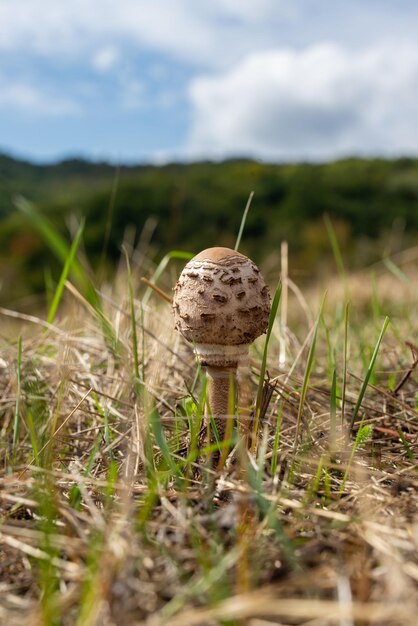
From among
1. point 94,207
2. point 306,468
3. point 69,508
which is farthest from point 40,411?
point 94,207

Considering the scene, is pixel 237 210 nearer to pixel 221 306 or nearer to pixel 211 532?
pixel 221 306

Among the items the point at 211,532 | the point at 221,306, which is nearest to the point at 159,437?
the point at 211,532

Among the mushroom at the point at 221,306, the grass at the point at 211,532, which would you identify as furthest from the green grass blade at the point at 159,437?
the mushroom at the point at 221,306

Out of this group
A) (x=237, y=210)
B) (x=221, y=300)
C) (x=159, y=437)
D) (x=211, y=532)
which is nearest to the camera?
(x=211, y=532)

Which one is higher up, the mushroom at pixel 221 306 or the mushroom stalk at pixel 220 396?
the mushroom at pixel 221 306

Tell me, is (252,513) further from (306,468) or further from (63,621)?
(63,621)

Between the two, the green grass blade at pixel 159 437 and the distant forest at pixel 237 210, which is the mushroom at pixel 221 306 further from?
the distant forest at pixel 237 210

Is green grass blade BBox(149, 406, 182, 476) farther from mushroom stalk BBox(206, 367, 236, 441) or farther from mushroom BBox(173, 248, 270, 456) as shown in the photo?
mushroom stalk BBox(206, 367, 236, 441)
